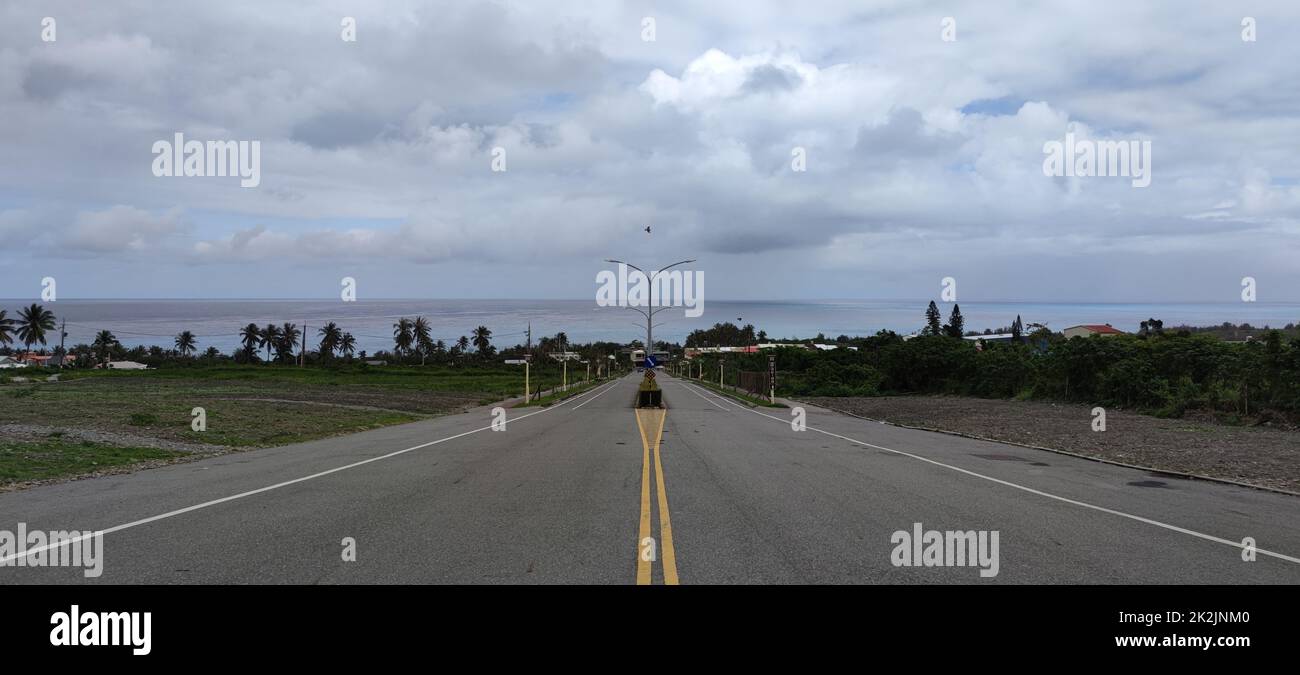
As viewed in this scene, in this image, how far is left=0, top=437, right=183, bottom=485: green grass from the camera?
13961 mm

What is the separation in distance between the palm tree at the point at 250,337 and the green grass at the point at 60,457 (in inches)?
6017

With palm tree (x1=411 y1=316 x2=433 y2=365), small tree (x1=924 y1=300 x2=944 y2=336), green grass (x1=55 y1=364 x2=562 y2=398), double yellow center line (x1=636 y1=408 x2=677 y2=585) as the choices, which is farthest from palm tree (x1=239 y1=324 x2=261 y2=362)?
double yellow center line (x1=636 y1=408 x2=677 y2=585)

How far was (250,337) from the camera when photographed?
15962 cm

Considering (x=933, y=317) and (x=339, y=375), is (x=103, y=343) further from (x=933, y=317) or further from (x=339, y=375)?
(x=933, y=317)

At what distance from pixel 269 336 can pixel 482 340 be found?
1664 inches

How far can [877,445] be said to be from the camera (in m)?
20.7

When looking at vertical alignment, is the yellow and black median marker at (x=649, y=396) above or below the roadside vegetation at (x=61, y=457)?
below

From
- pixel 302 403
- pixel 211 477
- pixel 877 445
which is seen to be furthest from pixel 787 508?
pixel 302 403

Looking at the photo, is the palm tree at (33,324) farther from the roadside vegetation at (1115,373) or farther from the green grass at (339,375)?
the roadside vegetation at (1115,373)

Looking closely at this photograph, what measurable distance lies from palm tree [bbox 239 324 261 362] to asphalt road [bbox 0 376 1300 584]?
157 meters

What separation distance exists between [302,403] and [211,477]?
96.3 feet

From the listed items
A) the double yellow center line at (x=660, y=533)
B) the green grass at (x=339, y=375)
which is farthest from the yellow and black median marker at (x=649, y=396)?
the green grass at (x=339, y=375)

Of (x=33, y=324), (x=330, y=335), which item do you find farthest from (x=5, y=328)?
(x=330, y=335)

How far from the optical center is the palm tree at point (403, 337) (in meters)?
160
